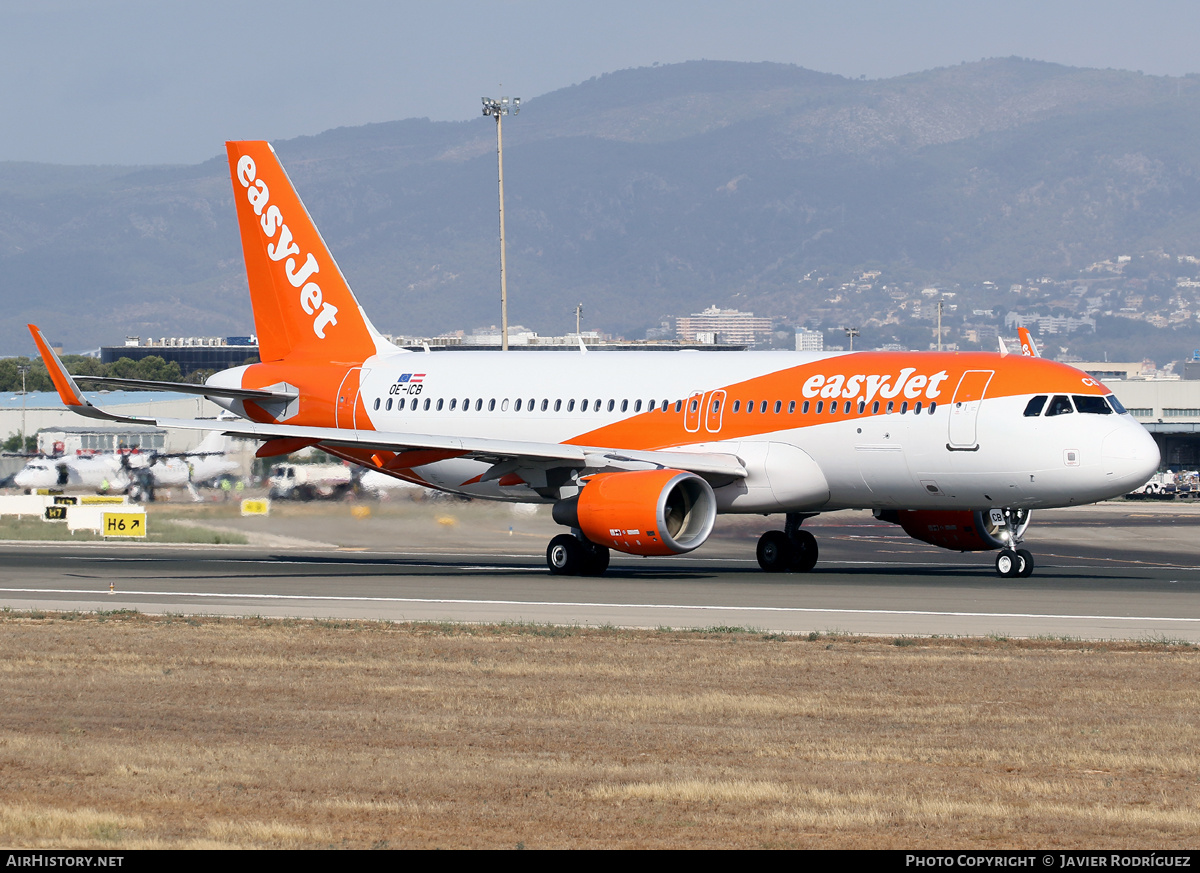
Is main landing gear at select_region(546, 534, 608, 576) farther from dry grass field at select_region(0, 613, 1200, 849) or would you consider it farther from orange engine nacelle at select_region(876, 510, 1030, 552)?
dry grass field at select_region(0, 613, 1200, 849)

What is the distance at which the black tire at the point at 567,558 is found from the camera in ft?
108

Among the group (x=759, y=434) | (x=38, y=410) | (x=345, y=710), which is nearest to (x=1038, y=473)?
(x=759, y=434)

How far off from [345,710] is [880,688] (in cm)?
545

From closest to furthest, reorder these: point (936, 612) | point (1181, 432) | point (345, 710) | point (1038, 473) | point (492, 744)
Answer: point (492, 744) < point (345, 710) < point (936, 612) < point (1038, 473) < point (1181, 432)

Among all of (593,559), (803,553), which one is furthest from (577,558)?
(803,553)

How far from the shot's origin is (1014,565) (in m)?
31.7

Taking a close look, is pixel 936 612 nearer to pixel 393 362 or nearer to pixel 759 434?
pixel 759 434

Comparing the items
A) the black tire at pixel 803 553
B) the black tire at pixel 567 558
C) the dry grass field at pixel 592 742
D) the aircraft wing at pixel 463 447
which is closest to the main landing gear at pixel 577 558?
the black tire at pixel 567 558

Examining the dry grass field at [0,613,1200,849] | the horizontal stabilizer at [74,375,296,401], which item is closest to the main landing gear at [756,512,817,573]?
the horizontal stabilizer at [74,375,296,401]

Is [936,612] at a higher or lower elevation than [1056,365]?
lower

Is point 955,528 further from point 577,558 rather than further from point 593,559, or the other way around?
point 577,558

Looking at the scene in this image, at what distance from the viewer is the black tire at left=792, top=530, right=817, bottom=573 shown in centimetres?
3459

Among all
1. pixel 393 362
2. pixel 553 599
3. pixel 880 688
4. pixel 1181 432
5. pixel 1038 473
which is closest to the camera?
pixel 880 688

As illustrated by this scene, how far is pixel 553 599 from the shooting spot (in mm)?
27141
